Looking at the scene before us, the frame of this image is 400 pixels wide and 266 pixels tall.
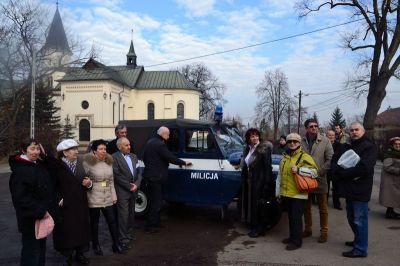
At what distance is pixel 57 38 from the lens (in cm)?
4766

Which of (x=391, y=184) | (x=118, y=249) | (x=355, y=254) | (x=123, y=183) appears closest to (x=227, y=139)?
(x=123, y=183)

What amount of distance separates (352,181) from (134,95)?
2333 inches

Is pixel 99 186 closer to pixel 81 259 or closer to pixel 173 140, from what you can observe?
pixel 81 259

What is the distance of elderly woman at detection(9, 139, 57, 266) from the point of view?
4.30 metres

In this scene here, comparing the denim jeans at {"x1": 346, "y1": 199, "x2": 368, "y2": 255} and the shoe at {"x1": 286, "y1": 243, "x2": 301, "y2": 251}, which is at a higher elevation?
the denim jeans at {"x1": 346, "y1": 199, "x2": 368, "y2": 255}

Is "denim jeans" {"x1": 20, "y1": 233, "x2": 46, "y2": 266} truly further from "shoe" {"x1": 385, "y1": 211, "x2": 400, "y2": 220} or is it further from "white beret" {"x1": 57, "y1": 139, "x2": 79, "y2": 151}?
"shoe" {"x1": 385, "y1": 211, "x2": 400, "y2": 220}

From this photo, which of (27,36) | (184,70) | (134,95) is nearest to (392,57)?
(27,36)

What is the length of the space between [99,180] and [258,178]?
8.65 ft

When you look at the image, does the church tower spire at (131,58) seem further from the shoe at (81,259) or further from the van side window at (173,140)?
the shoe at (81,259)

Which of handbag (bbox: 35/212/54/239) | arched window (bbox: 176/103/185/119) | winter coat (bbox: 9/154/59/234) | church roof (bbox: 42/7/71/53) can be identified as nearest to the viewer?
winter coat (bbox: 9/154/59/234)

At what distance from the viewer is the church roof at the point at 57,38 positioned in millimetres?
37438

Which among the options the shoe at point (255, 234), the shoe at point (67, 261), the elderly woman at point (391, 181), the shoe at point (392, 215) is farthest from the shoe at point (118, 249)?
the shoe at point (392, 215)

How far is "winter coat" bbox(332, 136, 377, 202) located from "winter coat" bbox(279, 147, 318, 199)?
0.47 metres

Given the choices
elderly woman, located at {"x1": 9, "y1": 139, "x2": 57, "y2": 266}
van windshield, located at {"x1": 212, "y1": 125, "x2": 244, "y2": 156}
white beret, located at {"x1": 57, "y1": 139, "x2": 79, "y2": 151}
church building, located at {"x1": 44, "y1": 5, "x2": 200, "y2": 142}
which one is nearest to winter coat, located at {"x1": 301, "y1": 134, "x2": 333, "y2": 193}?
van windshield, located at {"x1": 212, "y1": 125, "x2": 244, "y2": 156}
